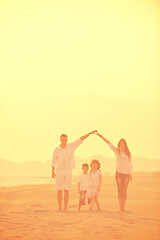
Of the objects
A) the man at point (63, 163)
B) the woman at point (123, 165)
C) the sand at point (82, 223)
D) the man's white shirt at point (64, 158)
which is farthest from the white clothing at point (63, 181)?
the woman at point (123, 165)

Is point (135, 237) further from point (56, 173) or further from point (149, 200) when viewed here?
point (149, 200)

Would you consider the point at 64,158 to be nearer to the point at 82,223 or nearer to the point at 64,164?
the point at 64,164

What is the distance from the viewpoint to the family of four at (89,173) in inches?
436

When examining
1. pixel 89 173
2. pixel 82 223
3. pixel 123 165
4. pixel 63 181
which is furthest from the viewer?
pixel 89 173

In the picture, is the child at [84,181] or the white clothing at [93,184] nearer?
the white clothing at [93,184]

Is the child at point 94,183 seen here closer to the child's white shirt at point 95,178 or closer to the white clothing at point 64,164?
the child's white shirt at point 95,178

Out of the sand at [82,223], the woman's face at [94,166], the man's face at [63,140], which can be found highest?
the man's face at [63,140]

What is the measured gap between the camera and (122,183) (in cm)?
1110

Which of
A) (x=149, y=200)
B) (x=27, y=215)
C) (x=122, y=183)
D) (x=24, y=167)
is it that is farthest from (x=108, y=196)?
(x=24, y=167)

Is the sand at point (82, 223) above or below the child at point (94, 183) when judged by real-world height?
below

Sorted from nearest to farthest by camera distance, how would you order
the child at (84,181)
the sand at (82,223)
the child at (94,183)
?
the sand at (82,223) < the child at (94,183) < the child at (84,181)

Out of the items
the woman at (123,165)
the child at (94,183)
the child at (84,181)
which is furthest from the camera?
the child at (84,181)

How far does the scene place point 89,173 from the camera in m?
11.3

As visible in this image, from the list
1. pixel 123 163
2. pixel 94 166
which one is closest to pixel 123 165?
pixel 123 163
